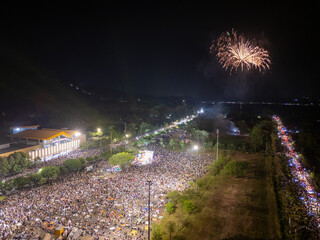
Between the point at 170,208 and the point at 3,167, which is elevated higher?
the point at 3,167

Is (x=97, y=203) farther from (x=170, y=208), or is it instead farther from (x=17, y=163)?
(x=17, y=163)

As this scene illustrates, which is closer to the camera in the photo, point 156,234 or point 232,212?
point 156,234

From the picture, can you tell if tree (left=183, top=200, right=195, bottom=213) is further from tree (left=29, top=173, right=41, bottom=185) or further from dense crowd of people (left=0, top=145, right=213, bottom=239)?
tree (left=29, top=173, right=41, bottom=185)

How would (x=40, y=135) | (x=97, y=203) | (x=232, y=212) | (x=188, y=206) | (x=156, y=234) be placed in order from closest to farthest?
(x=156, y=234), (x=188, y=206), (x=232, y=212), (x=97, y=203), (x=40, y=135)

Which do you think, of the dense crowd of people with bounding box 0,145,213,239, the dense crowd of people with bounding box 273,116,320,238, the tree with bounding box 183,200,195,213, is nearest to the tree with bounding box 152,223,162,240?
the dense crowd of people with bounding box 0,145,213,239

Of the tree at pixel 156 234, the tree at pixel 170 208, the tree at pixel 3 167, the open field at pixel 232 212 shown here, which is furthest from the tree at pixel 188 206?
the tree at pixel 3 167

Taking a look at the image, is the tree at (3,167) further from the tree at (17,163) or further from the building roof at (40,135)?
the building roof at (40,135)

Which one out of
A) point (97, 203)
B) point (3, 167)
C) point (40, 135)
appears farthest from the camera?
point (40, 135)

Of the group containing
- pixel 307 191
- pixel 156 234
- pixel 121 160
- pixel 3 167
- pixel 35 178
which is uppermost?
pixel 121 160

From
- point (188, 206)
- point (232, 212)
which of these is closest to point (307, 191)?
point (232, 212)
